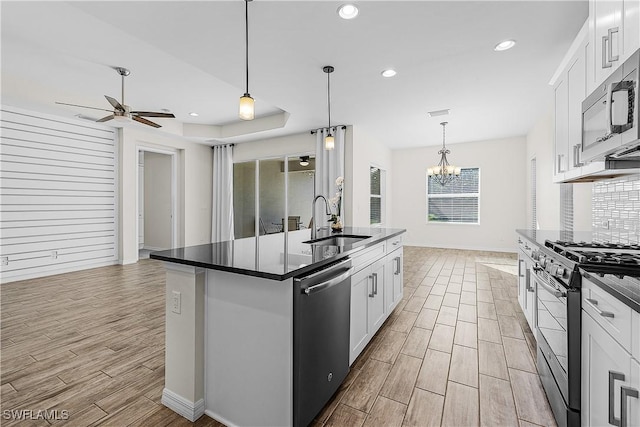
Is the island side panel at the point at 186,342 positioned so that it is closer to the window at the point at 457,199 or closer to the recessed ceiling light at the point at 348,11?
the recessed ceiling light at the point at 348,11

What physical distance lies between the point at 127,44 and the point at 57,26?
0.55 meters

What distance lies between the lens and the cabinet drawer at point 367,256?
2.05m

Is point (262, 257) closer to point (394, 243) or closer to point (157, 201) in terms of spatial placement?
point (394, 243)

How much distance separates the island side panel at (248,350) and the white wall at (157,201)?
20.8 feet

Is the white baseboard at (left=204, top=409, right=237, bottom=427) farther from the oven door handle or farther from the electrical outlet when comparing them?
the oven door handle

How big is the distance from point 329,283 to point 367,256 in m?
0.74

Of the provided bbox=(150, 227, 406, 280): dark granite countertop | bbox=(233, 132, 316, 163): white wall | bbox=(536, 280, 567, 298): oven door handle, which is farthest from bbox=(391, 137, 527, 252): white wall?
bbox=(150, 227, 406, 280): dark granite countertop

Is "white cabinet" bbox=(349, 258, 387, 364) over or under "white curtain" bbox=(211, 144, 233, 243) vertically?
under

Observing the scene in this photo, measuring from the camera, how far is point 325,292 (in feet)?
5.24

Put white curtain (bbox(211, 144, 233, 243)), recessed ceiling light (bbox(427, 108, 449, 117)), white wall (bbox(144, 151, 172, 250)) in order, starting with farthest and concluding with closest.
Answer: white curtain (bbox(211, 144, 233, 243)) < white wall (bbox(144, 151, 172, 250)) < recessed ceiling light (bbox(427, 108, 449, 117))

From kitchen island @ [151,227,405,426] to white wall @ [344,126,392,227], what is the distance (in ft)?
12.2

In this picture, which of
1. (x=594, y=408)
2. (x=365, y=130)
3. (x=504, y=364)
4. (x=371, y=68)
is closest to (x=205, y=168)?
(x=365, y=130)

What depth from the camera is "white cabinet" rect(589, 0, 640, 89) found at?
4.71 feet

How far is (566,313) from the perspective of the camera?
1.46 metres
